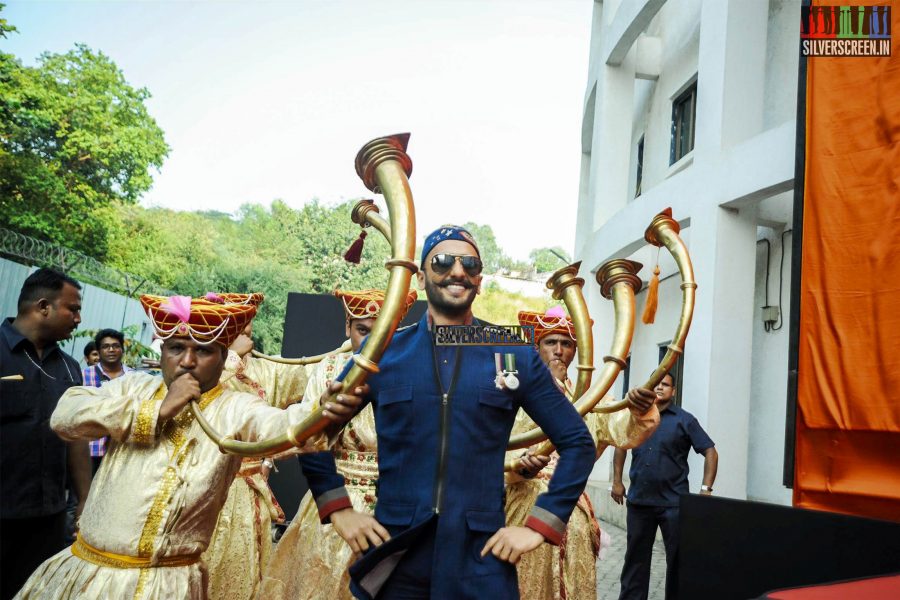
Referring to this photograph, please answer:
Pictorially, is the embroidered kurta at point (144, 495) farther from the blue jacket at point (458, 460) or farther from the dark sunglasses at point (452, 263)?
the dark sunglasses at point (452, 263)

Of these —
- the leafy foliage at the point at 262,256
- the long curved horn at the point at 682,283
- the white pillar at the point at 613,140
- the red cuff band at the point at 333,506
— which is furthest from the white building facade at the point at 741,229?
the leafy foliage at the point at 262,256

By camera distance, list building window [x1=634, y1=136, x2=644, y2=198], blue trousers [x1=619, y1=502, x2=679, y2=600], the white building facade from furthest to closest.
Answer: building window [x1=634, y1=136, x2=644, y2=198]
the white building facade
blue trousers [x1=619, y1=502, x2=679, y2=600]

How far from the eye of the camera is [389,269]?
9.18 feet

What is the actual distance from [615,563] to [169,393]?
8222 mm

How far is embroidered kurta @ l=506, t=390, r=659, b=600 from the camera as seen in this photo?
5414 mm

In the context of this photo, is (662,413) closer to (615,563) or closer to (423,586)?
(615,563)

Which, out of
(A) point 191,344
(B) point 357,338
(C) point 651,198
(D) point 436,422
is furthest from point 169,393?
(C) point 651,198

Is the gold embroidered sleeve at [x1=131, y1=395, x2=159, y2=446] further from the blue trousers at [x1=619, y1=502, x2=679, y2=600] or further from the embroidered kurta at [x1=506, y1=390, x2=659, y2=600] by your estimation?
the blue trousers at [x1=619, y1=502, x2=679, y2=600]

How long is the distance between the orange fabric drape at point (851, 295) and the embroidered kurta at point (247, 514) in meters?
4.56

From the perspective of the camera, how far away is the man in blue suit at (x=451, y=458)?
2.73m

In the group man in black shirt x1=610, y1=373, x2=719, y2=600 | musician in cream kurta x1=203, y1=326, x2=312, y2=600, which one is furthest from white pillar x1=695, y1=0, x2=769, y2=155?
musician in cream kurta x1=203, y1=326, x2=312, y2=600

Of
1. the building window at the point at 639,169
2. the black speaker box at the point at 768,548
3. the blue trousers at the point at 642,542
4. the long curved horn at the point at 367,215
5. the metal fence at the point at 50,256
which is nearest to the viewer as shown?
the black speaker box at the point at 768,548

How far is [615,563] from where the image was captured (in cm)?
1036

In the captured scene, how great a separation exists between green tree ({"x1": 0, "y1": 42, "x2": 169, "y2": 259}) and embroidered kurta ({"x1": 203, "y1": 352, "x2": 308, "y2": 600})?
83.4 feet
